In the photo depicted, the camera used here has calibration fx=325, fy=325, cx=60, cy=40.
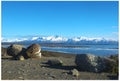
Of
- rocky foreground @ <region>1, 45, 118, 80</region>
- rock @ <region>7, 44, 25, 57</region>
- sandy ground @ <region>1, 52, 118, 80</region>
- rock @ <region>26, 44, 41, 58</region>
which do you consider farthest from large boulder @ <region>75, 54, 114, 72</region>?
rock @ <region>7, 44, 25, 57</region>

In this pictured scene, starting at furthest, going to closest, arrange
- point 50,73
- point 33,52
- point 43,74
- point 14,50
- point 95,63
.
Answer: point 14,50 < point 33,52 < point 95,63 < point 50,73 < point 43,74

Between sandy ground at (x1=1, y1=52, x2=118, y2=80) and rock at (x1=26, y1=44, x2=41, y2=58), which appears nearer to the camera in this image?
sandy ground at (x1=1, y1=52, x2=118, y2=80)

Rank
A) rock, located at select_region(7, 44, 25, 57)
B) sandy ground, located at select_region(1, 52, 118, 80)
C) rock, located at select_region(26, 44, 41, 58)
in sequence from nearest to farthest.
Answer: sandy ground, located at select_region(1, 52, 118, 80) → rock, located at select_region(26, 44, 41, 58) → rock, located at select_region(7, 44, 25, 57)

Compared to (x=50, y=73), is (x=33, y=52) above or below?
above

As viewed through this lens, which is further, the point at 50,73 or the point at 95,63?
the point at 95,63

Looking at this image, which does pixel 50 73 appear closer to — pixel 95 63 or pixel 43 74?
pixel 43 74

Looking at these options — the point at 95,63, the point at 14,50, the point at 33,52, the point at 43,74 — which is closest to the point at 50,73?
the point at 43,74

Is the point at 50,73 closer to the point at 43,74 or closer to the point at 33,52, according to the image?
the point at 43,74

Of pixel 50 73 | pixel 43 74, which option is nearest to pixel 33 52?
pixel 50 73

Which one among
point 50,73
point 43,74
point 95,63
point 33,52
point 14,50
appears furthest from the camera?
point 14,50

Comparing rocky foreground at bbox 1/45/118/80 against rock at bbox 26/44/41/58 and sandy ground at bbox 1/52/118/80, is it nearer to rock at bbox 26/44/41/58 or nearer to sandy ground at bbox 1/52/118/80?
sandy ground at bbox 1/52/118/80

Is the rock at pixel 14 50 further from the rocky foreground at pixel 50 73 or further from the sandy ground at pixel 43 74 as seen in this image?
the sandy ground at pixel 43 74

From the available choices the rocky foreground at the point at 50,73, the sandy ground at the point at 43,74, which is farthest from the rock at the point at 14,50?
the sandy ground at the point at 43,74

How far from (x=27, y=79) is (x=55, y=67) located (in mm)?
1900
